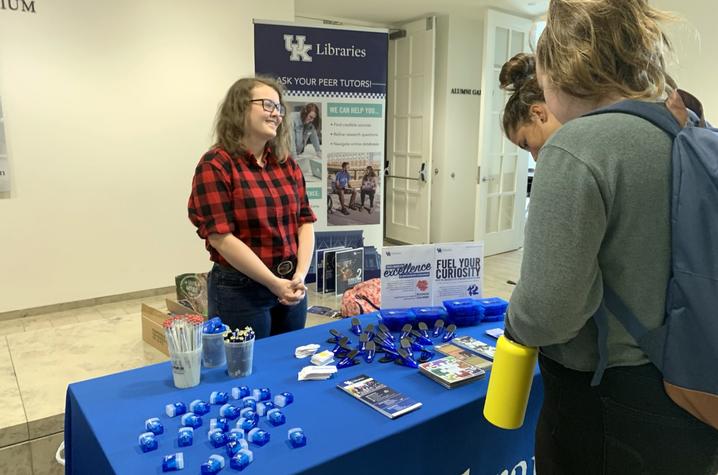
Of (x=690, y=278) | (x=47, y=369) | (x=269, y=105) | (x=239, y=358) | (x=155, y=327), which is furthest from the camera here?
(x=155, y=327)

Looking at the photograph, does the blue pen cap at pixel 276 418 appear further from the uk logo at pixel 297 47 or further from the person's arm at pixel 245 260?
the uk logo at pixel 297 47

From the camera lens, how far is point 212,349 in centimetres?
130

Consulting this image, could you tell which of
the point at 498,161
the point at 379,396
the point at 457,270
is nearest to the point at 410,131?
the point at 498,161

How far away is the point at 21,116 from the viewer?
3494mm

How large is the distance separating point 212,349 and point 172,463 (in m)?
0.40

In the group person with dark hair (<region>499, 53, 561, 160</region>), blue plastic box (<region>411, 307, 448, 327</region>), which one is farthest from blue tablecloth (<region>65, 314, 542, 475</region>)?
person with dark hair (<region>499, 53, 561, 160</region>)

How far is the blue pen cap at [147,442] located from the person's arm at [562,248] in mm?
697

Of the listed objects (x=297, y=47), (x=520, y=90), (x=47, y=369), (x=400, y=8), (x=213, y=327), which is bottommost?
→ (x=47, y=369)

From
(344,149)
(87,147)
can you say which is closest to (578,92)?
(344,149)

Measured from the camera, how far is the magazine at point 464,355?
1.35 m

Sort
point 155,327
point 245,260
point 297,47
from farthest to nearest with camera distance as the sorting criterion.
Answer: point 297,47 < point 155,327 < point 245,260

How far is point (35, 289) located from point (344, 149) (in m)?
2.33

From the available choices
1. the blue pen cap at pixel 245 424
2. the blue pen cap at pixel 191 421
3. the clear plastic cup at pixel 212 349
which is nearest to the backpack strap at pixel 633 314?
the blue pen cap at pixel 245 424

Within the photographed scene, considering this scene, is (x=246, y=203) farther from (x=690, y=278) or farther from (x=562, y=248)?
(x=690, y=278)
